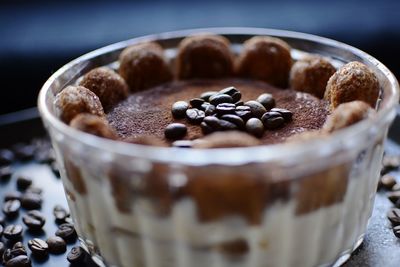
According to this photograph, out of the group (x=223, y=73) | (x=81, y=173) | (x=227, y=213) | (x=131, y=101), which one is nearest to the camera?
(x=227, y=213)

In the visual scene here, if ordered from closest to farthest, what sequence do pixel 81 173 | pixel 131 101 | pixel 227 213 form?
pixel 227 213, pixel 81 173, pixel 131 101

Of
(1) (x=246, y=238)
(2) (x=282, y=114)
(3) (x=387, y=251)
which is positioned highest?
(2) (x=282, y=114)

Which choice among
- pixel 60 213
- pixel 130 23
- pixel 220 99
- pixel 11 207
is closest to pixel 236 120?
pixel 220 99

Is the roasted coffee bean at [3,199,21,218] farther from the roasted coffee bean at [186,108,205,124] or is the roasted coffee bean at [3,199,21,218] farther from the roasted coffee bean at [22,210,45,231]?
the roasted coffee bean at [186,108,205,124]

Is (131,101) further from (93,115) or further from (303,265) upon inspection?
(303,265)

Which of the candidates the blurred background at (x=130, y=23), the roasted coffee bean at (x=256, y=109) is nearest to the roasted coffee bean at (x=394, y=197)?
the roasted coffee bean at (x=256, y=109)

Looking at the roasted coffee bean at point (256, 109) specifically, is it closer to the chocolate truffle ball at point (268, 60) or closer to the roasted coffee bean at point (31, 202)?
the chocolate truffle ball at point (268, 60)

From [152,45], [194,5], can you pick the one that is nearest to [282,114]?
[152,45]
